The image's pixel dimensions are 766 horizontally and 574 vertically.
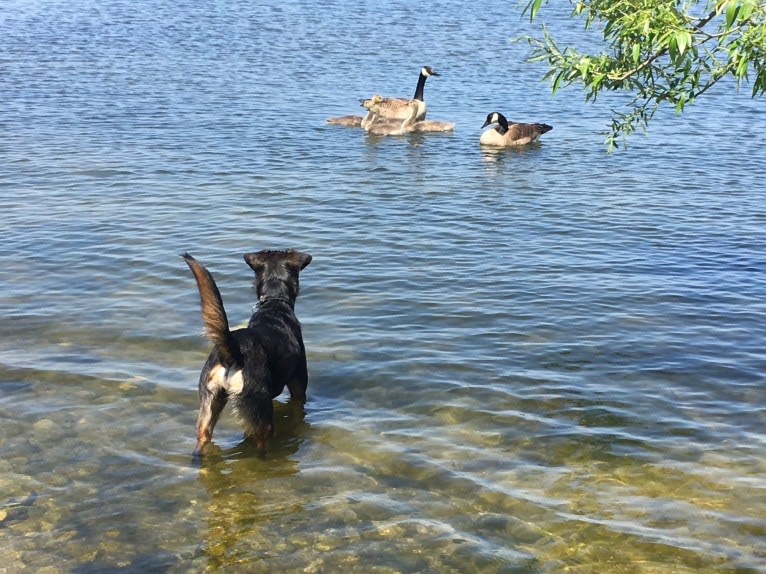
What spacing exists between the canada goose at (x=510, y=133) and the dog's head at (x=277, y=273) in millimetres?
12520

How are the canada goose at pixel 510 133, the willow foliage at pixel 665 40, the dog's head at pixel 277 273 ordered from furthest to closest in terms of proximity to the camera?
the canada goose at pixel 510 133
the dog's head at pixel 277 273
the willow foliage at pixel 665 40

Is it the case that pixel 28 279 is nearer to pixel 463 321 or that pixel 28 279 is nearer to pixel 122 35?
pixel 463 321

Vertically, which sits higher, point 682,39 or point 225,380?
point 682,39

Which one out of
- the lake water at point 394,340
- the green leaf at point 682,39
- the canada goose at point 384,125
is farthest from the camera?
the canada goose at point 384,125

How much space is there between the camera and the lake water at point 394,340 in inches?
270

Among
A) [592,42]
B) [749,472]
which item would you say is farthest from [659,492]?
[592,42]

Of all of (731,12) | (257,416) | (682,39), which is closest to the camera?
(731,12)

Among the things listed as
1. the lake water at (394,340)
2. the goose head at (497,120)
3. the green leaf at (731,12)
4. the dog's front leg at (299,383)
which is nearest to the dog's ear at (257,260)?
the dog's front leg at (299,383)

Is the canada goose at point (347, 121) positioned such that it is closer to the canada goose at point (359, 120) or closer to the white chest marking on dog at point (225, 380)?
the canada goose at point (359, 120)

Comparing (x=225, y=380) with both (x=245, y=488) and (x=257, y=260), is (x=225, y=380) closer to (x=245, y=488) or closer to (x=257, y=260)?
(x=245, y=488)

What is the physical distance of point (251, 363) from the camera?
763cm

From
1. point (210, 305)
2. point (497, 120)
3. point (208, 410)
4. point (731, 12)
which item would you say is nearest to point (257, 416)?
point (208, 410)

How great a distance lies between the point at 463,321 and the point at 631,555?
493cm

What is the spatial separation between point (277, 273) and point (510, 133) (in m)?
12.7
